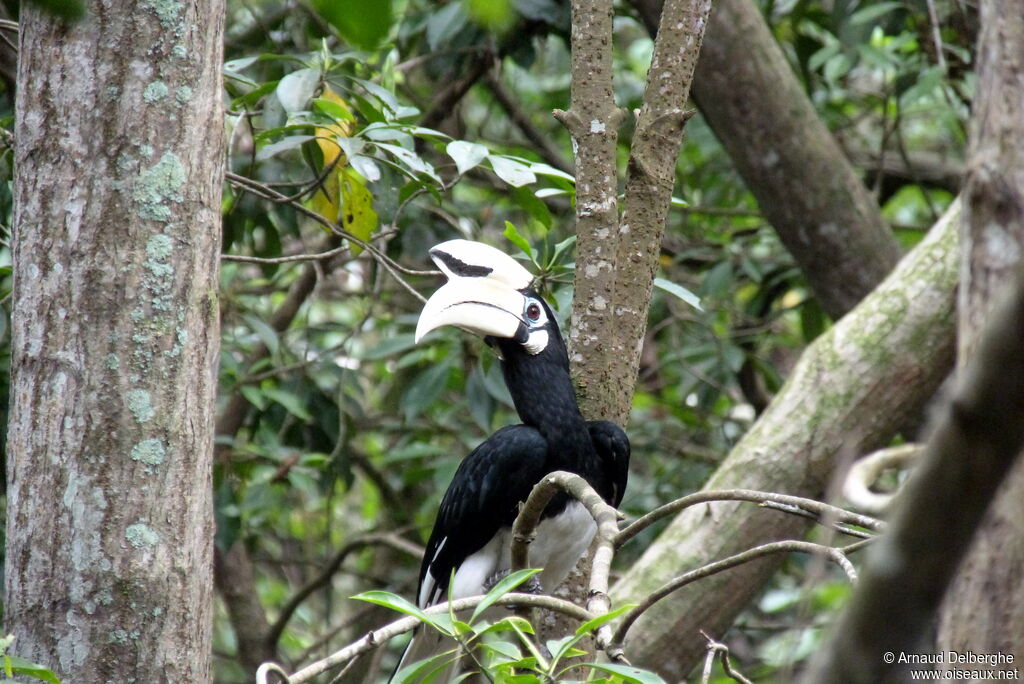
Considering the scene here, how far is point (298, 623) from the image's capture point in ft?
17.3

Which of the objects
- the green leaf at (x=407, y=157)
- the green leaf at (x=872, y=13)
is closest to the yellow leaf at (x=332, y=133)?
the green leaf at (x=407, y=157)

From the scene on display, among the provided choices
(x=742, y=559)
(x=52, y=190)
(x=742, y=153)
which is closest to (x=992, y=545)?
(x=742, y=559)

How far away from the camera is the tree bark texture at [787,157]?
11.0 feet

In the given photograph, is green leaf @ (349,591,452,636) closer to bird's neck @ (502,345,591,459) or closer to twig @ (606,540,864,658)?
twig @ (606,540,864,658)

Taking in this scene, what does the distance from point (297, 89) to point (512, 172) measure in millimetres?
577

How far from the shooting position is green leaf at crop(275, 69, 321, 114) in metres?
2.43

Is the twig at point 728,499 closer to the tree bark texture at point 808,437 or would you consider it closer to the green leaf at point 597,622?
the green leaf at point 597,622

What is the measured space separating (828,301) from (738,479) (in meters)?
0.87

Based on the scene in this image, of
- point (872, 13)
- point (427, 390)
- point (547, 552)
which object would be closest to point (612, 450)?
point (547, 552)

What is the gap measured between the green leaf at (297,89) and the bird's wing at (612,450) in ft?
3.22

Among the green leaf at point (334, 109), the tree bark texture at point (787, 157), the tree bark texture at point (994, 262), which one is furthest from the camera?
the tree bark texture at point (787, 157)

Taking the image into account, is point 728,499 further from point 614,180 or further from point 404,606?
point 614,180

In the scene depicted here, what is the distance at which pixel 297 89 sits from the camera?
248 centimetres

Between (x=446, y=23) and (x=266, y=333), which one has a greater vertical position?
(x=446, y=23)
